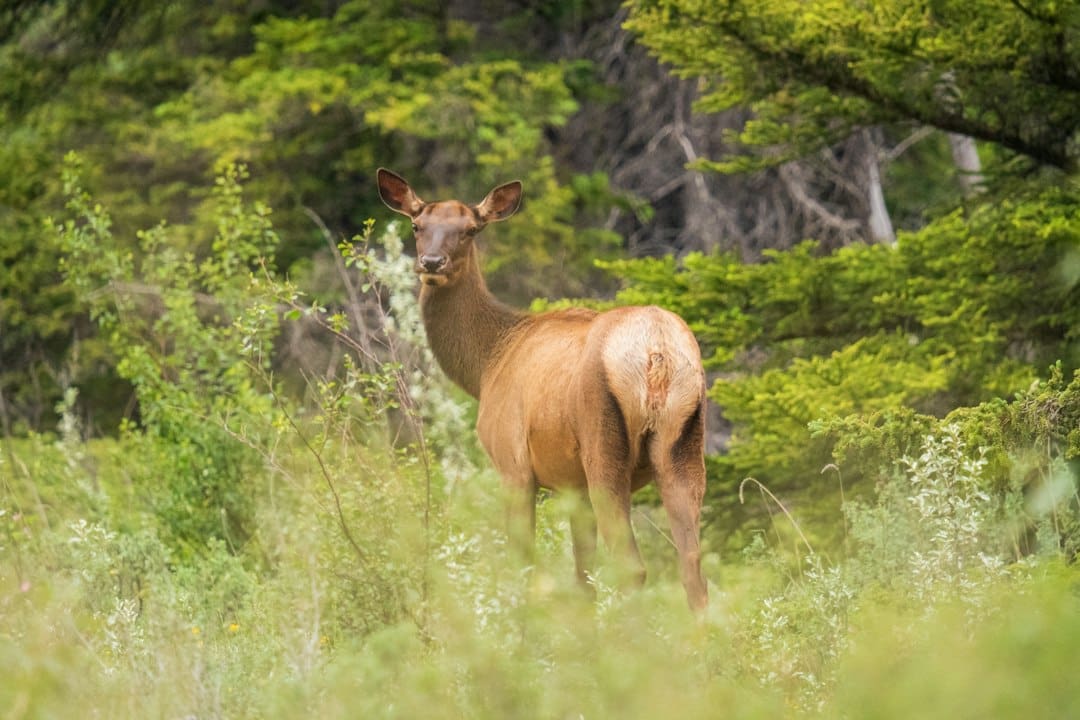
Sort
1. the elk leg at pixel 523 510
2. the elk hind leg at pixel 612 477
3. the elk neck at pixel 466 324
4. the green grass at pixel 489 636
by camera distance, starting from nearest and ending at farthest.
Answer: the green grass at pixel 489 636 → the elk hind leg at pixel 612 477 → the elk leg at pixel 523 510 → the elk neck at pixel 466 324

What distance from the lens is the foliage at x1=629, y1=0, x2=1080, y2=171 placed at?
28.8 ft

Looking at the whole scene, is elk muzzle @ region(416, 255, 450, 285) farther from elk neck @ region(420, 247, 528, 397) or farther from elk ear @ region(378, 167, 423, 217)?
elk ear @ region(378, 167, 423, 217)

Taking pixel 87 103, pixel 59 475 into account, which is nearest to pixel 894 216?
pixel 87 103

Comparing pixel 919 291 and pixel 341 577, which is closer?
pixel 341 577

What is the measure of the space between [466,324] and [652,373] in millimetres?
2212

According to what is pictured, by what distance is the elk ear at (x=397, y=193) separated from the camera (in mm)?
8727

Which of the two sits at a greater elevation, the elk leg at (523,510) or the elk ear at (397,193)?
the elk ear at (397,193)

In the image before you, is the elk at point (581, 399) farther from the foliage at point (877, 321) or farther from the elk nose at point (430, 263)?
the foliage at point (877, 321)

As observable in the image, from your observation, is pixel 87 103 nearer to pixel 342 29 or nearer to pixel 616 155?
pixel 342 29

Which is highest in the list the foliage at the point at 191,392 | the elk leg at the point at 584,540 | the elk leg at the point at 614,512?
the elk leg at the point at 614,512

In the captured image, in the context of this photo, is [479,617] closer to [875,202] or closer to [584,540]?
[584,540]

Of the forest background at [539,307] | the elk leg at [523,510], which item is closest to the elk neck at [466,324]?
the forest background at [539,307]

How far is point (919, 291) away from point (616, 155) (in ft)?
32.1

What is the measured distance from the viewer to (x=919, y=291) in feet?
31.4
